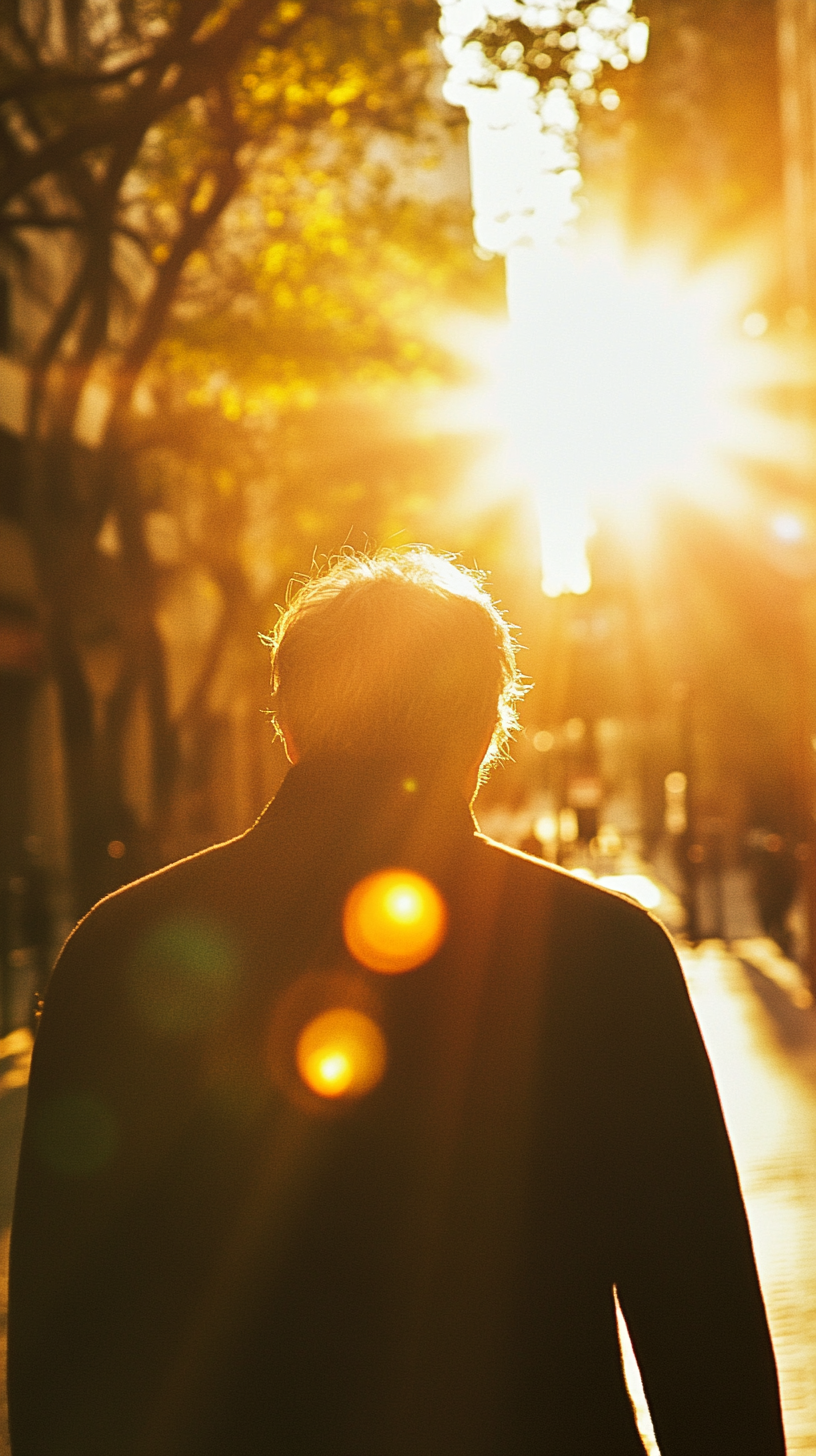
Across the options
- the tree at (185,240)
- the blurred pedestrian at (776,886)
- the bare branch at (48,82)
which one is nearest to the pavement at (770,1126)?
the blurred pedestrian at (776,886)

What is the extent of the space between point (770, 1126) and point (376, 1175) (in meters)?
6.96

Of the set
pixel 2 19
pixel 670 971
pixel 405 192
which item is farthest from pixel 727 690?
pixel 670 971

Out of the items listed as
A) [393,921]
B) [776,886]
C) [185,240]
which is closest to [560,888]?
[393,921]

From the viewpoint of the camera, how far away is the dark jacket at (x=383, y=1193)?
199 centimetres

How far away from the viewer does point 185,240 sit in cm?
1325

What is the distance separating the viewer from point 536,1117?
80.5 inches

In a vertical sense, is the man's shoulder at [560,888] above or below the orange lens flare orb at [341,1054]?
above

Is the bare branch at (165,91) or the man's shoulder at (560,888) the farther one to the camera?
the bare branch at (165,91)

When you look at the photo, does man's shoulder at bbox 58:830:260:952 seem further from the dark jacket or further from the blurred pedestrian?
the blurred pedestrian

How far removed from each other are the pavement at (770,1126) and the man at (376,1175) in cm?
62

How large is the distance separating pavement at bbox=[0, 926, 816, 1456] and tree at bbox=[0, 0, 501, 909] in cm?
416

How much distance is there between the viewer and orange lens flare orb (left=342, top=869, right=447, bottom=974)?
81.1 inches

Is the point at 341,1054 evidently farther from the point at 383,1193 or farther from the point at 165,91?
the point at 165,91

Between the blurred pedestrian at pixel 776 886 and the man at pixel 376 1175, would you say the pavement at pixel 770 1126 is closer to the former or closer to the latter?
the blurred pedestrian at pixel 776 886
